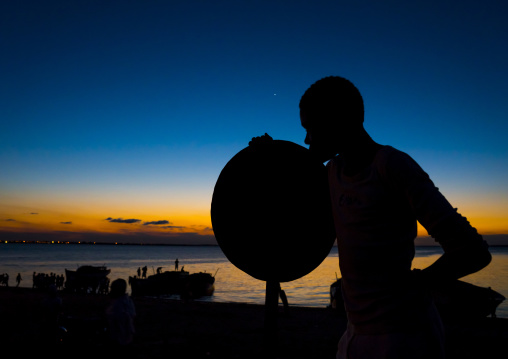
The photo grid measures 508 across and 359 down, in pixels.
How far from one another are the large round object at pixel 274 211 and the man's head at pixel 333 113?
0.21 m

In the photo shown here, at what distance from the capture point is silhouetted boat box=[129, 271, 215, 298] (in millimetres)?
40219

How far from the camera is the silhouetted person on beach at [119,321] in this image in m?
6.14

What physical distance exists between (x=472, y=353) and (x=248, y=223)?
13191 mm

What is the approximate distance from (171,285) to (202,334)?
29.5 m

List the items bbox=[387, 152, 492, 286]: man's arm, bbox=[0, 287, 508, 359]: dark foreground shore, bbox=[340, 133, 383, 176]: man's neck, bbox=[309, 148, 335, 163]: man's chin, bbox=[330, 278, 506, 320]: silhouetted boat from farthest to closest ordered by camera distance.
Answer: bbox=[330, 278, 506, 320]: silhouetted boat → bbox=[0, 287, 508, 359]: dark foreground shore → bbox=[309, 148, 335, 163]: man's chin → bbox=[340, 133, 383, 176]: man's neck → bbox=[387, 152, 492, 286]: man's arm

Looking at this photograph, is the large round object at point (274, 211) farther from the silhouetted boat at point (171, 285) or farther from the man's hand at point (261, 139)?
the silhouetted boat at point (171, 285)

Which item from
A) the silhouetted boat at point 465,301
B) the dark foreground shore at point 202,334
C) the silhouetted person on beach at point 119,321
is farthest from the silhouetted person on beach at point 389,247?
the silhouetted boat at point 465,301

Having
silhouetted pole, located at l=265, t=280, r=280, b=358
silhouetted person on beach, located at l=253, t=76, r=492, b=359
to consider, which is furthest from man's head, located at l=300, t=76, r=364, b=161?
silhouetted pole, located at l=265, t=280, r=280, b=358

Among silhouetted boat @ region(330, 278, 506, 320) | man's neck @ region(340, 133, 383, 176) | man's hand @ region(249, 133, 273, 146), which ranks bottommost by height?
silhouetted boat @ region(330, 278, 506, 320)

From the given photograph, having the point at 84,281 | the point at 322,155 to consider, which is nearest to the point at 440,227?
the point at 322,155

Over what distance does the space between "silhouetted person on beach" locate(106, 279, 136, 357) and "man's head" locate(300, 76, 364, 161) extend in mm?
5600

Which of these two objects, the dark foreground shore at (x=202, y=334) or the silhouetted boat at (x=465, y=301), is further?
the silhouetted boat at (x=465, y=301)

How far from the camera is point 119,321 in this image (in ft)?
20.3

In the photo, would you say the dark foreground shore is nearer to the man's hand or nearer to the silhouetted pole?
the silhouetted pole
